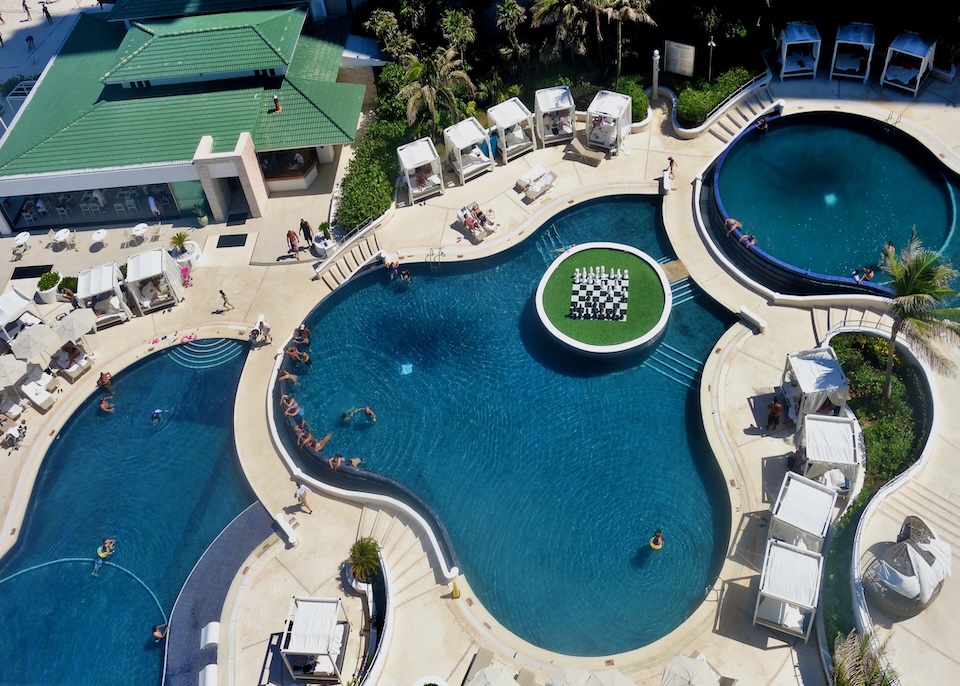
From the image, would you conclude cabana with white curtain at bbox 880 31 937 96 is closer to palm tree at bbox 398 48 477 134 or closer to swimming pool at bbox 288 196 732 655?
swimming pool at bbox 288 196 732 655

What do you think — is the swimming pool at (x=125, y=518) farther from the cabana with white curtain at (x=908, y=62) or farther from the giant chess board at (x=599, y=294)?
the cabana with white curtain at (x=908, y=62)

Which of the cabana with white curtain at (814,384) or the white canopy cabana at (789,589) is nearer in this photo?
the white canopy cabana at (789,589)

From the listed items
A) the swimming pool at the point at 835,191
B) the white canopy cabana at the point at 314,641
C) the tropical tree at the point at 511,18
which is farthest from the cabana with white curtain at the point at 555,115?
the white canopy cabana at the point at 314,641

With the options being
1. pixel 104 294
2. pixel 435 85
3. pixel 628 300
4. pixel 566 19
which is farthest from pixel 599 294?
pixel 104 294

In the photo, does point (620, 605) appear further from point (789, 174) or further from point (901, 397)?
point (789, 174)

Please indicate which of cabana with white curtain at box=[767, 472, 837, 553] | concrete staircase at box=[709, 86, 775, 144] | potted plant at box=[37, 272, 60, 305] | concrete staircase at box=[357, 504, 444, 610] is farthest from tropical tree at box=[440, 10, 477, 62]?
cabana with white curtain at box=[767, 472, 837, 553]

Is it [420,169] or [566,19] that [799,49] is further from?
[420,169]

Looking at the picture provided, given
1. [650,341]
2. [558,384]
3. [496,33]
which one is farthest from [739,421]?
[496,33]
